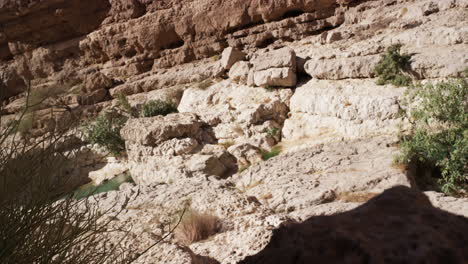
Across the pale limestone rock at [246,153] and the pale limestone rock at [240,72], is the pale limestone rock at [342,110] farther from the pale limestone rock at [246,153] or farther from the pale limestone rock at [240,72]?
the pale limestone rock at [240,72]

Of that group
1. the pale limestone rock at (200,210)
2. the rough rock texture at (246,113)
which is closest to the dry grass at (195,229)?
the pale limestone rock at (200,210)

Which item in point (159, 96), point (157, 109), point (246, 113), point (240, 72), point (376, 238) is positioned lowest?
point (246, 113)

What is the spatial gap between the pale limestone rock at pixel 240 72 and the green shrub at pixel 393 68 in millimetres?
4727

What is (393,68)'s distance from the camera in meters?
8.20

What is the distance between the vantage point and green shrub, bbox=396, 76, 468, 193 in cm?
491

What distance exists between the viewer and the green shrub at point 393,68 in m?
8.03

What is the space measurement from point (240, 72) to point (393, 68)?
212 inches

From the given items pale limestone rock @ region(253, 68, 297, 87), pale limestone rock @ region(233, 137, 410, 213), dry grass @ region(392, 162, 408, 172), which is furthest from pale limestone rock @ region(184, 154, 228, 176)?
dry grass @ region(392, 162, 408, 172)

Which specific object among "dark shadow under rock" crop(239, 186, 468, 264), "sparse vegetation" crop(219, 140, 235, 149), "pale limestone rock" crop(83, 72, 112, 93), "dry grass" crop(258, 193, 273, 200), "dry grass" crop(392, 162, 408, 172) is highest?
"pale limestone rock" crop(83, 72, 112, 93)

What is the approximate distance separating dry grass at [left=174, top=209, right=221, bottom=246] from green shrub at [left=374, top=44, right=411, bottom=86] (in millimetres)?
6625

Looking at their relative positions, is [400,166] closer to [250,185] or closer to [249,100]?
[250,185]

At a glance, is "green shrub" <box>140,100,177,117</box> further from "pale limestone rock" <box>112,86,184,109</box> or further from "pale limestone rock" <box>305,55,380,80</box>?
"pale limestone rock" <box>305,55,380,80</box>

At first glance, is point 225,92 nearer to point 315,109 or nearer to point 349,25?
point 315,109

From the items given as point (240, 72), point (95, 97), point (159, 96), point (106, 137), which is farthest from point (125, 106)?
point (240, 72)
